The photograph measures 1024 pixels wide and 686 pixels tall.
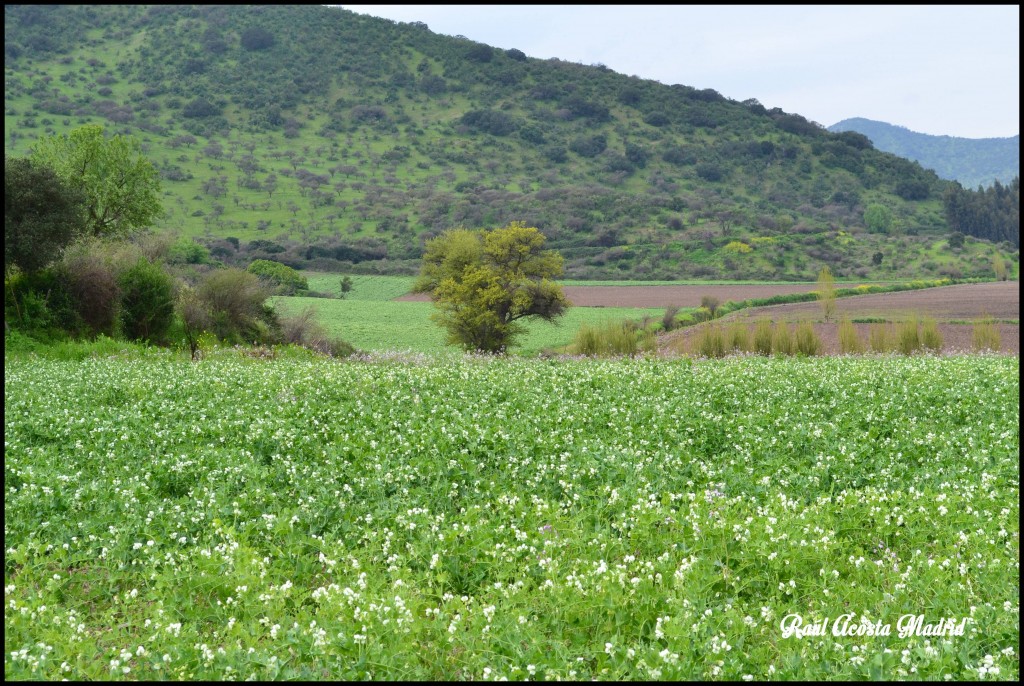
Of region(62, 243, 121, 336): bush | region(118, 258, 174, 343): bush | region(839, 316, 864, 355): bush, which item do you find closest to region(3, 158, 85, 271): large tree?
region(62, 243, 121, 336): bush

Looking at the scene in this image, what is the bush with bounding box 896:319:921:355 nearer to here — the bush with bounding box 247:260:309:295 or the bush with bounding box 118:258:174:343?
the bush with bounding box 118:258:174:343

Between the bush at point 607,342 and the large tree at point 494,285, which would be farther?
the large tree at point 494,285

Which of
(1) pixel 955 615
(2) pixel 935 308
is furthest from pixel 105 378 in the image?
(2) pixel 935 308

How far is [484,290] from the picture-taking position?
36219 mm

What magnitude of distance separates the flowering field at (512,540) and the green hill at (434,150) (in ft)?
233

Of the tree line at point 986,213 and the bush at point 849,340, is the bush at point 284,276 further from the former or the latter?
the tree line at point 986,213

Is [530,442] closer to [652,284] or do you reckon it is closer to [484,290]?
[484,290]

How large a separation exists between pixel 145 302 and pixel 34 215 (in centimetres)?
521

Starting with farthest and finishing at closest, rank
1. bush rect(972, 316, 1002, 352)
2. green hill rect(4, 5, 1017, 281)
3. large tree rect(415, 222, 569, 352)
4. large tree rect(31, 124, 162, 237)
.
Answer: green hill rect(4, 5, 1017, 281), large tree rect(31, 124, 162, 237), large tree rect(415, 222, 569, 352), bush rect(972, 316, 1002, 352)

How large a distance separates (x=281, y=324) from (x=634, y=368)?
23.9 metres

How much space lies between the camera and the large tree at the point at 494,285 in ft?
120

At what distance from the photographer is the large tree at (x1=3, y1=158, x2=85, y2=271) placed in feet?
86.9

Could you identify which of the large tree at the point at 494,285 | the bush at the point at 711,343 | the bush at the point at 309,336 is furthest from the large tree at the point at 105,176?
the bush at the point at 711,343

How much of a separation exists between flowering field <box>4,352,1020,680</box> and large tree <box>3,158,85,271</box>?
16528 millimetres
